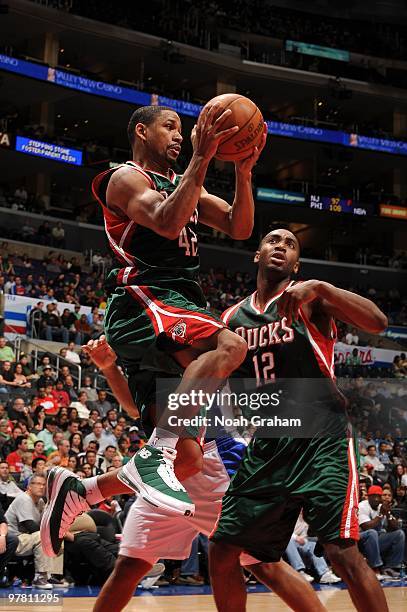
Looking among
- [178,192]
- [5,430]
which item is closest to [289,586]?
→ [178,192]

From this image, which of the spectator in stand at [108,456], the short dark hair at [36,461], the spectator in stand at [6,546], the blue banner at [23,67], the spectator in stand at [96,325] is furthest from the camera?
the blue banner at [23,67]

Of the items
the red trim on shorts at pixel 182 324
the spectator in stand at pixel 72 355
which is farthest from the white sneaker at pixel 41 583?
the spectator in stand at pixel 72 355

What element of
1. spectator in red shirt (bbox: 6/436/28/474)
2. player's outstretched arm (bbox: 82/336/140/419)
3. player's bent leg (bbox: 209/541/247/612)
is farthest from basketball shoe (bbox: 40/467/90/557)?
spectator in red shirt (bbox: 6/436/28/474)

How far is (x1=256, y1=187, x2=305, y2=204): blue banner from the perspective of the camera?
29.2 metres

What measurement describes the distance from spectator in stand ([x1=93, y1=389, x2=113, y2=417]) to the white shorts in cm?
952

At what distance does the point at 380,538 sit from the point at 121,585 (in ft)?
23.8

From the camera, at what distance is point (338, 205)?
29859mm

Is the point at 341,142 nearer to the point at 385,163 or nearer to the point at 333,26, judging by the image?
the point at 385,163

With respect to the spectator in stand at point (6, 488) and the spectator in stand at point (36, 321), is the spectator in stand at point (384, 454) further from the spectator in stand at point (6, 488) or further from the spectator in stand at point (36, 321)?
the spectator in stand at point (6, 488)

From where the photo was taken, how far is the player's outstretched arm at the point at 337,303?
359 centimetres

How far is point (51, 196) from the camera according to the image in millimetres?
29203

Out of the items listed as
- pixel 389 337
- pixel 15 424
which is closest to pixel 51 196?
pixel 389 337

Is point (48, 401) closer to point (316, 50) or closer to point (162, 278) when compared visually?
point (162, 278)

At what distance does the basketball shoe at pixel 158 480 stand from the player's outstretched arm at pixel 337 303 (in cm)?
80
